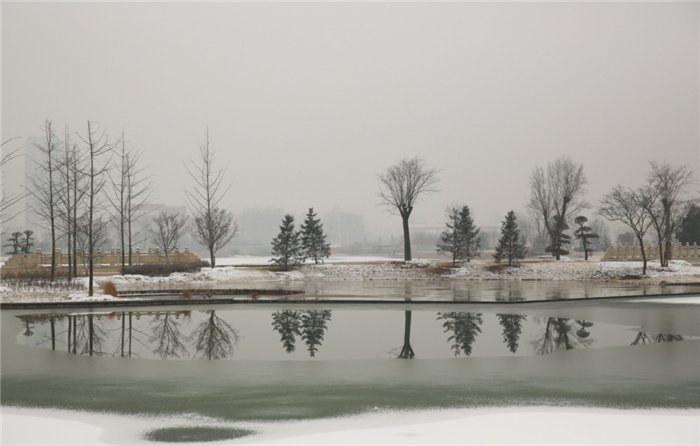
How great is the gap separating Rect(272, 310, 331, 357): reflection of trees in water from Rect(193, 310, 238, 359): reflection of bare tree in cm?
116

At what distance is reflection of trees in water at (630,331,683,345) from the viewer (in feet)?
48.2

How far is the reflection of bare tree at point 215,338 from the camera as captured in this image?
525 inches

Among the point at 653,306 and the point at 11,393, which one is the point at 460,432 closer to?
the point at 11,393

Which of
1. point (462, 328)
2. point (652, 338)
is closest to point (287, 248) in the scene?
point (462, 328)

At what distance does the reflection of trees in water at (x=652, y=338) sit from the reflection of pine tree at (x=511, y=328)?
2.59 meters

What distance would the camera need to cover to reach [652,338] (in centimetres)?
1517

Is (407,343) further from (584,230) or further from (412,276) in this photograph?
(584,230)

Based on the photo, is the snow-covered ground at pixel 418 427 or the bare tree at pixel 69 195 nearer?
the snow-covered ground at pixel 418 427

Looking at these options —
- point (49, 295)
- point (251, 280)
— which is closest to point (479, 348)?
point (49, 295)

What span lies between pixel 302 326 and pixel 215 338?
2.86 meters

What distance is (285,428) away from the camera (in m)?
8.13

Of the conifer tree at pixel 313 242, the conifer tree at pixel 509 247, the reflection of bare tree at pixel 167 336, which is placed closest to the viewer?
the reflection of bare tree at pixel 167 336

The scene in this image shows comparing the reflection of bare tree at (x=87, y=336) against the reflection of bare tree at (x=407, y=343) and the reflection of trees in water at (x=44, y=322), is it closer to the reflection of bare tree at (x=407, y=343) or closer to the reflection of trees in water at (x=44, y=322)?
the reflection of trees in water at (x=44, y=322)

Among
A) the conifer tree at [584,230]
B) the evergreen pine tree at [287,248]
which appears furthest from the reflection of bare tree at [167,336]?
the conifer tree at [584,230]
